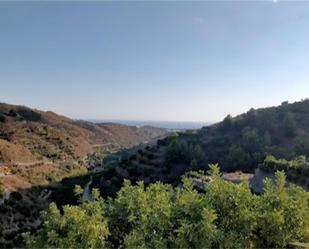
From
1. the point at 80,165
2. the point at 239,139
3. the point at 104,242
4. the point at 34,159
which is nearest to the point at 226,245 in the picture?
the point at 104,242

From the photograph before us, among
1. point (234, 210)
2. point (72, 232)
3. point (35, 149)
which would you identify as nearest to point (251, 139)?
point (35, 149)

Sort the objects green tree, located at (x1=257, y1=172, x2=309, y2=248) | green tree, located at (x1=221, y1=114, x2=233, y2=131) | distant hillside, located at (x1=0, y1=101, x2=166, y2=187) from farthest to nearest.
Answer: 1. green tree, located at (x1=221, y1=114, x2=233, y2=131)
2. distant hillside, located at (x1=0, y1=101, x2=166, y2=187)
3. green tree, located at (x1=257, y1=172, x2=309, y2=248)

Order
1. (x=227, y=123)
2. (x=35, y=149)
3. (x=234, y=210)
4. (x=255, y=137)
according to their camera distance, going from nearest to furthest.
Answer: (x=234, y=210), (x=255, y=137), (x=227, y=123), (x=35, y=149)

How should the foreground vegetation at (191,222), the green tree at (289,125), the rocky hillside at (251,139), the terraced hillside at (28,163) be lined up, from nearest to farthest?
the foreground vegetation at (191,222)
the terraced hillside at (28,163)
the rocky hillside at (251,139)
the green tree at (289,125)

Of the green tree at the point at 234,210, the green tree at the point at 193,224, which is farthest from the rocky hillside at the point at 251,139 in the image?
the green tree at the point at 193,224

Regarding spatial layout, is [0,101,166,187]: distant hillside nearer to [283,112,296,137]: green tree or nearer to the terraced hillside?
the terraced hillside

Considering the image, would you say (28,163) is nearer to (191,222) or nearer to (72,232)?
(72,232)

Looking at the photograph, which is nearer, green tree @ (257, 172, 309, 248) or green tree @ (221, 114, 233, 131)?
green tree @ (257, 172, 309, 248)

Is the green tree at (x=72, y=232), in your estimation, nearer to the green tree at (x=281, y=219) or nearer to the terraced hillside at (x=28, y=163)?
the green tree at (x=281, y=219)

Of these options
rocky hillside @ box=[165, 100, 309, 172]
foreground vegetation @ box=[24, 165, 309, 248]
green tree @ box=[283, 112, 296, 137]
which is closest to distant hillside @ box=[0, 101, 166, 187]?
rocky hillside @ box=[165, 100, 309, 172]

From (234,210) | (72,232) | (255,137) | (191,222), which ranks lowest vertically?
(72,232)
